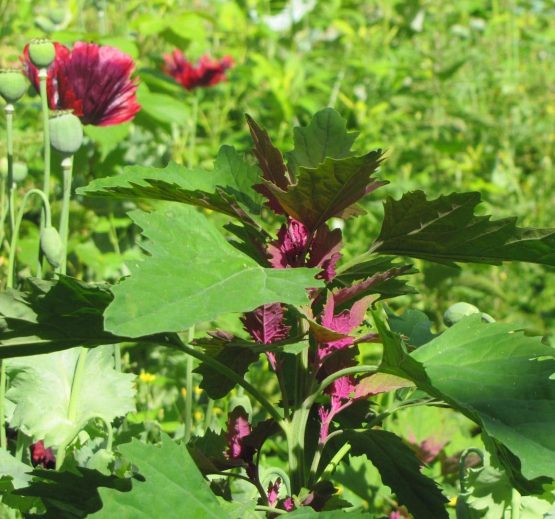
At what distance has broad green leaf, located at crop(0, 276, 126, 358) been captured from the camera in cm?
79

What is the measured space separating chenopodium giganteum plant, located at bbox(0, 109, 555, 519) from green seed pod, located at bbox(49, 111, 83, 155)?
1.64 ft

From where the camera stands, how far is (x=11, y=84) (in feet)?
4.70

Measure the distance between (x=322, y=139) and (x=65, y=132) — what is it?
0.56 m

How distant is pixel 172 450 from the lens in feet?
Result: 2.59

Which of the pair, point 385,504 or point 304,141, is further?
point 385,504

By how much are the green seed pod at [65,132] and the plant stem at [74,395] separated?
30 centimetres

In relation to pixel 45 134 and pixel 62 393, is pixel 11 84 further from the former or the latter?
pixel 62 393

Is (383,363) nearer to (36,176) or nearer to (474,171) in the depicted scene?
(36,176)

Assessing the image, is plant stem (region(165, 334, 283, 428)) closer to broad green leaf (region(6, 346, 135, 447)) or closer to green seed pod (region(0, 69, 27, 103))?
broad green leaf (region(6, 346, 135, 447))

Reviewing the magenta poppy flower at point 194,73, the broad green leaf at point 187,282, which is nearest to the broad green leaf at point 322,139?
the broad green leaf at point 187,282

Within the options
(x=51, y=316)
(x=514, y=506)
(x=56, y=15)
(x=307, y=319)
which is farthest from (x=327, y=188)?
(x=56, y=15)

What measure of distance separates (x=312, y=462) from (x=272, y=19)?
3264 mm

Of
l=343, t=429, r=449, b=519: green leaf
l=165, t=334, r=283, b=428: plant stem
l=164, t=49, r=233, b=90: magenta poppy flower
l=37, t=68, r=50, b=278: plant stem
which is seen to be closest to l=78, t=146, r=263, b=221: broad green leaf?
l=165, t=334, r=283, b=428: plant stem

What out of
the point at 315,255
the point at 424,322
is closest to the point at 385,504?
the point at 424,322
